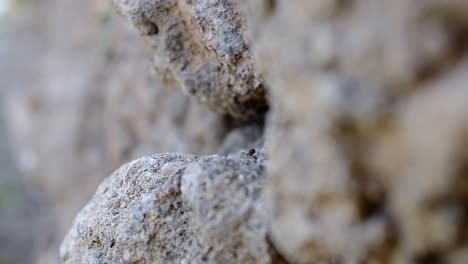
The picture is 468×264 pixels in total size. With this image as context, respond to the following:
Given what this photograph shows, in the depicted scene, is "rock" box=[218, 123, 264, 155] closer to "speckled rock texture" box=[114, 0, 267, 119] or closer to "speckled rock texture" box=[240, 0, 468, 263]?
"speckled rock texture" box=[114, 0, 267, 119]

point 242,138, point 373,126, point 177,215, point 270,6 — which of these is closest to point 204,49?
point 242,138

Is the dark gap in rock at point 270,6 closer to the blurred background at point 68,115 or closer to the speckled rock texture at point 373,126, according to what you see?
the speckled rock texture at point 373,126

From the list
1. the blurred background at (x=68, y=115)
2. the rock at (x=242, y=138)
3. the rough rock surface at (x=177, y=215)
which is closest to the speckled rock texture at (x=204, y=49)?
the rock at (x=242, y=138)

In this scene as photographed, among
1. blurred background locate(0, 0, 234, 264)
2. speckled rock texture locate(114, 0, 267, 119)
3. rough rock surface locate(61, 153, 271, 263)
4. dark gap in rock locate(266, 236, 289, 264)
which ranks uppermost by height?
blurred background locate(0, 0, 234, 264)

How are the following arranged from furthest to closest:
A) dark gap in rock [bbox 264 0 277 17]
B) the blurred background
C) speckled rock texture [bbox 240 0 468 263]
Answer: the blurred background → dark gap in rock [bbox 264 0 277 17] → speckled rock texture [bbox 240 0 468 263]

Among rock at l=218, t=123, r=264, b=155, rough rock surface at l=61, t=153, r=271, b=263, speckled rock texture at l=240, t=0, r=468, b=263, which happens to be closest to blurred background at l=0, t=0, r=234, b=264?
rock at l=218, t=123, r=264, b=155
